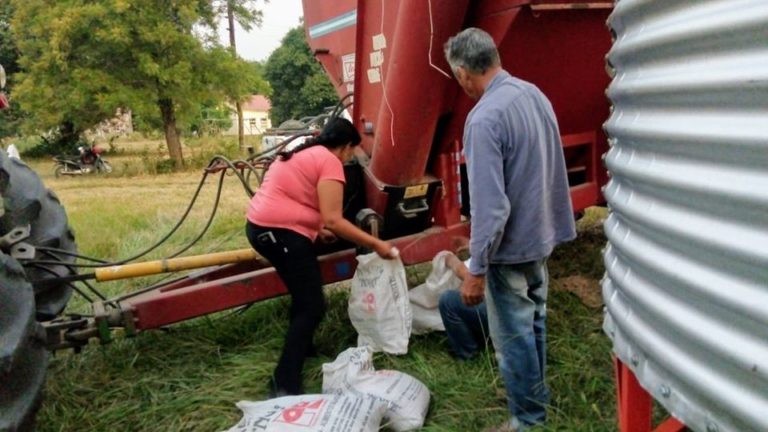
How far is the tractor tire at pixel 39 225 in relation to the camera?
3047mm

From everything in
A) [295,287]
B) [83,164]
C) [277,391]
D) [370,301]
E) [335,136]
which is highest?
[335,136]

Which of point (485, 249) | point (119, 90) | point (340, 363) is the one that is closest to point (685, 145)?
point (485, 249)

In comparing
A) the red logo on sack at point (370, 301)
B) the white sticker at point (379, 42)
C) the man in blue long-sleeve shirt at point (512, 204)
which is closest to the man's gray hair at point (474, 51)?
the man in blue long-sleeve shirt at point (512, 204)

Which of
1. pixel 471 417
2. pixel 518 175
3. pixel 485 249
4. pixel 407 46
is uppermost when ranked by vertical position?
pixel 407 46

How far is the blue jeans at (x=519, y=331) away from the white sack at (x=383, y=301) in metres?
0.71

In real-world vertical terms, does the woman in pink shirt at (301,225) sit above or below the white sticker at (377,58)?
below

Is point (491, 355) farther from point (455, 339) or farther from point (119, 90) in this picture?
point (119, 90)

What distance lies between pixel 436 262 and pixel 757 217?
249cm

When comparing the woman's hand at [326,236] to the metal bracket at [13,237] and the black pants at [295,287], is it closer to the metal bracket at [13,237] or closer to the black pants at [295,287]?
the black pants at [295,287]

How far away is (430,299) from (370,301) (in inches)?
15.2

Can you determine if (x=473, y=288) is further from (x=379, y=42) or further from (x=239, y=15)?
(x=239, y=15)

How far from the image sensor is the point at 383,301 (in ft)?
10.8

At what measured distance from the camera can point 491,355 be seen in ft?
10.8

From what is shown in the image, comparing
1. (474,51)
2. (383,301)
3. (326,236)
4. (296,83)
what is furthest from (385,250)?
(296,83)
